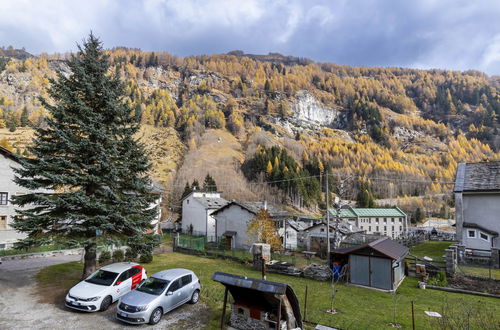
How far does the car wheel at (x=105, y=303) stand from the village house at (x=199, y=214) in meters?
38.2

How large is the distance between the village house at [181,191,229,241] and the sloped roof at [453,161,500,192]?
37.9 m

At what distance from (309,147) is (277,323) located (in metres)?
170

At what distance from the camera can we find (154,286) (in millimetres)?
12594

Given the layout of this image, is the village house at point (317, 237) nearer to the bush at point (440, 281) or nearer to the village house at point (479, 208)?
the village house at point (479, 208)

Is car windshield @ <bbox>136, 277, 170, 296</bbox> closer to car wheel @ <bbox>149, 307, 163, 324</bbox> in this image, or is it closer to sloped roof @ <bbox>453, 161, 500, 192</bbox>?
car wheel @ <bbox>149, 307, 163, 324</bbox>

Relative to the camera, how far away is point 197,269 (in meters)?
23.8

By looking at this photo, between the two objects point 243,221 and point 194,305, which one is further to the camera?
point 243,221

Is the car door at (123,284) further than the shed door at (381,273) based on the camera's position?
No

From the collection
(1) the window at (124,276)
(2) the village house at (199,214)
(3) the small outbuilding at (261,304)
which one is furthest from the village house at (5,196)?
(3) the small outbuilding at (261,304)

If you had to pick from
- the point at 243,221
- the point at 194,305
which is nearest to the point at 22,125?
the point at 243,221

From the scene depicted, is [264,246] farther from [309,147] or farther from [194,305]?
[309,147]

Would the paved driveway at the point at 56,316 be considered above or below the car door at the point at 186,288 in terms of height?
below

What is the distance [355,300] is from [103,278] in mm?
14136

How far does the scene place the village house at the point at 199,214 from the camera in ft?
174
